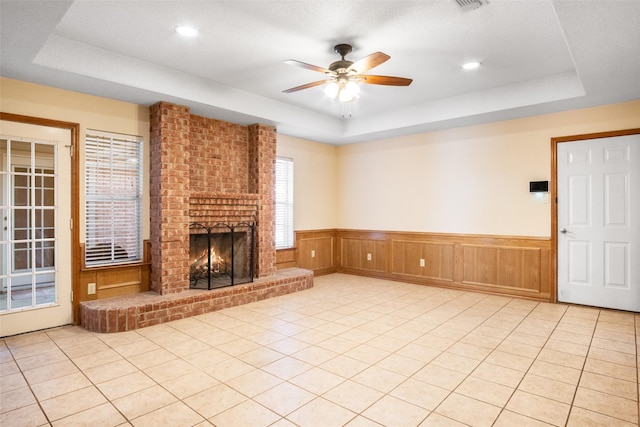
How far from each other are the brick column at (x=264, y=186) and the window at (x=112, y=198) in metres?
1.73

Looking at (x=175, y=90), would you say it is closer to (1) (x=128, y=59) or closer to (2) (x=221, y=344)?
(1) (x=128, y=59)

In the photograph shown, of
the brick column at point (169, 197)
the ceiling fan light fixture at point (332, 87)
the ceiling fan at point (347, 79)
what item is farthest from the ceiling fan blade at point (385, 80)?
the brick column at point (169, 197)

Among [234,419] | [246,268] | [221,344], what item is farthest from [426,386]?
[246,268]

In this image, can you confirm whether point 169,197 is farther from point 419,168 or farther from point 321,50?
point 419,168

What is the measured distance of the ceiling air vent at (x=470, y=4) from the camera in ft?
9.31

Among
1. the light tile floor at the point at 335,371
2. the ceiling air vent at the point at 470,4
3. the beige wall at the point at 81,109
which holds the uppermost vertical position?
the ceiling air vent at the point at 470,4

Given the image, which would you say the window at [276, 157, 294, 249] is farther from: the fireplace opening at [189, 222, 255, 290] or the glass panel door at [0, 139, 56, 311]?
the glass panel door at [0, 139, 56, 311]

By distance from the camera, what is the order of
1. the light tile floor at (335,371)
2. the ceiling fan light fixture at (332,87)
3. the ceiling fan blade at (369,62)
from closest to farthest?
the light tile floor at (335,371)
the ceiling fan blade at (369,62)
the ceiling fan light fixture at (332,87)

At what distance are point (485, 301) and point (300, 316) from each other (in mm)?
2785

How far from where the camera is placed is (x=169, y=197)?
4633 millimetres

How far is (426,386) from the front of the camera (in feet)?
8.93

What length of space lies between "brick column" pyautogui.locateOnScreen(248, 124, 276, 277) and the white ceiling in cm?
47

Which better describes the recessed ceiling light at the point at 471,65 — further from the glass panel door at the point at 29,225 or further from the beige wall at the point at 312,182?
the glass panel door at the point at 29,225

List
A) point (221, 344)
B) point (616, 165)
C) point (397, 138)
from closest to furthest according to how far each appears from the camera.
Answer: point (221, 344) → point (616, 165) → point (397, 138)
